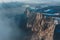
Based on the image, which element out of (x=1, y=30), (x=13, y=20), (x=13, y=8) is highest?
(x=13, y=8)

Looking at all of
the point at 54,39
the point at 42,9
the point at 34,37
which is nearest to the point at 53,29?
the point at 54,39

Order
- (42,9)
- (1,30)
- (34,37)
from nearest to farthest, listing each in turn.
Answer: (34,37) → (42,9) → (1,30)

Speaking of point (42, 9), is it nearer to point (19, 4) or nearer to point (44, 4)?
point (44, 4)

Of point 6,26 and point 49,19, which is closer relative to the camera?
point 49,19

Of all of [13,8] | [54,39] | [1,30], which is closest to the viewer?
[54,39]

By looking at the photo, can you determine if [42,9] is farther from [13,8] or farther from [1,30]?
[1,30]

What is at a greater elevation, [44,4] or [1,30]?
[44,4]
